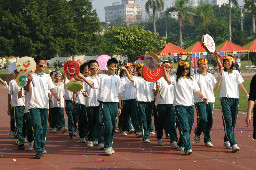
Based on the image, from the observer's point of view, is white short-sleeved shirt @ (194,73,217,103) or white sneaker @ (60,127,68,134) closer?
white short-sleeved shirt @ (194,73,217,103)

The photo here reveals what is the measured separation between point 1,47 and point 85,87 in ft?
120

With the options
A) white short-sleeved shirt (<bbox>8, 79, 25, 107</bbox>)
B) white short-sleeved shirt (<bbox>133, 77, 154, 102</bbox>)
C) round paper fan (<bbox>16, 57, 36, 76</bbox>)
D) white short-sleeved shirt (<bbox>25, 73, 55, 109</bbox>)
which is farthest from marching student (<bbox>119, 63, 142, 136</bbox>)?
round paper fan (<bbox>16, 57, 36, 76</bbox>)

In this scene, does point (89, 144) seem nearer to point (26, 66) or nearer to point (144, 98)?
point (144, 98)

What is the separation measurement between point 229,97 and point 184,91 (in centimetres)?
91

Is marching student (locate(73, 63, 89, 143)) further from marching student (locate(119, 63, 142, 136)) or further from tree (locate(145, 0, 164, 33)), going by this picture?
tree (locate(145, 0, 164, 33))

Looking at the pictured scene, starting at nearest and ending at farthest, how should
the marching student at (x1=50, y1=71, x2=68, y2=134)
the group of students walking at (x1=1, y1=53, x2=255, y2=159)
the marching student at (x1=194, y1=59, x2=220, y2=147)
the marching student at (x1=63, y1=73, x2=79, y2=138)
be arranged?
the group of students walking at (x1=1, y1=53, x2=255, y2=159) → the marching student at (x1=194, y1=59, x2=220, y2=147) → the marching student at (x1=63, y1=73, x2=79, y2=138) → the marching student at (x1=50, y1=71, x2=68, y2=134)

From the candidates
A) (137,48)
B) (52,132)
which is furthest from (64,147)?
(137,48)

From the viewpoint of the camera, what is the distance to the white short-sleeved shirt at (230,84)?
8766mm

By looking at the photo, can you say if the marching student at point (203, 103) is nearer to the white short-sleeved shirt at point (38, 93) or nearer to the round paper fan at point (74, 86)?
the round paper fan at point (74, 86)

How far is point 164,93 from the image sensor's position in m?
9.51

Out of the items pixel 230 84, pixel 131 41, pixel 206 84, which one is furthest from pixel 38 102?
pixel 131 41

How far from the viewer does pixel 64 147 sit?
9.58m

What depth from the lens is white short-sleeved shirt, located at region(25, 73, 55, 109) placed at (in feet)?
27.4

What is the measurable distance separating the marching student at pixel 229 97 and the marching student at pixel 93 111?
8.12ft
